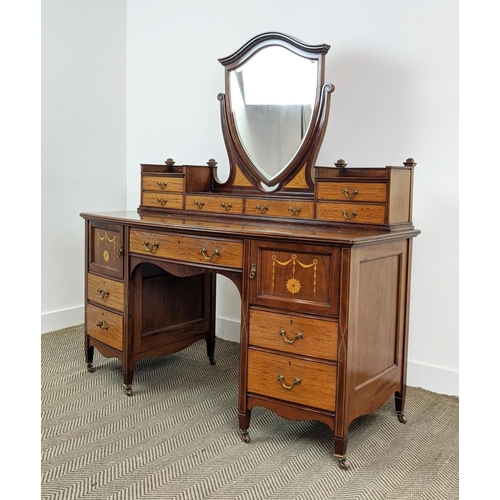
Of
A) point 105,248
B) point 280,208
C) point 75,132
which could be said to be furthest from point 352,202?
point 75,132

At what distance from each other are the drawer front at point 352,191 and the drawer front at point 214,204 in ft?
1.48

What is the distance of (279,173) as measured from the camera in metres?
2.63

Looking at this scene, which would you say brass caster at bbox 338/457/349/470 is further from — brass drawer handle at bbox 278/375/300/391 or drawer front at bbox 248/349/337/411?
brass drawer handle at bbox 278/375/300/391

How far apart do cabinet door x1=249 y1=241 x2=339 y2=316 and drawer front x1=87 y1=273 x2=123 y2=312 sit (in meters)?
0.85

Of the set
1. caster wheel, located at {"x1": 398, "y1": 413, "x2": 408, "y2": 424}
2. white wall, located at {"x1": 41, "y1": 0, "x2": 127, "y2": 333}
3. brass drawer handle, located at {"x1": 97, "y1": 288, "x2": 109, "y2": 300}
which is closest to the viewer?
caster wheel, located at {"x1": 398, "y1": 413, "x2": 408, "y2": 424}

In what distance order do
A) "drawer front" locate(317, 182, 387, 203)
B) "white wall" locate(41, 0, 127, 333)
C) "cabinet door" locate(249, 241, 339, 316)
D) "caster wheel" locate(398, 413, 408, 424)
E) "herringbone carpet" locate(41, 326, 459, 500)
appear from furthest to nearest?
"white wall" locate(41, 0, 127, 333), "caster wheel" locate(398, 413, 408, 424), "drawer front" locate(317, 182, 387, 203), "cabinet door" locate(249, 241, 339, 316), "herringbone carpet" locate(41, 326, 459, 500)

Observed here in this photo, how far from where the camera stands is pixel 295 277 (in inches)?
82.2

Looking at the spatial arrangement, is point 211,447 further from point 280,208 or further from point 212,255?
point 280,208

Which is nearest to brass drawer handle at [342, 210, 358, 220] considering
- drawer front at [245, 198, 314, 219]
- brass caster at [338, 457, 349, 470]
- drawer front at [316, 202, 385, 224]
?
drawer front at [316, 202, 385, 224]

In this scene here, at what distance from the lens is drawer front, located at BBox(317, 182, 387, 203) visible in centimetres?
223

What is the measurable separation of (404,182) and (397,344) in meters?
0.68

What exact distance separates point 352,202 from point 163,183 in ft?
3.44
